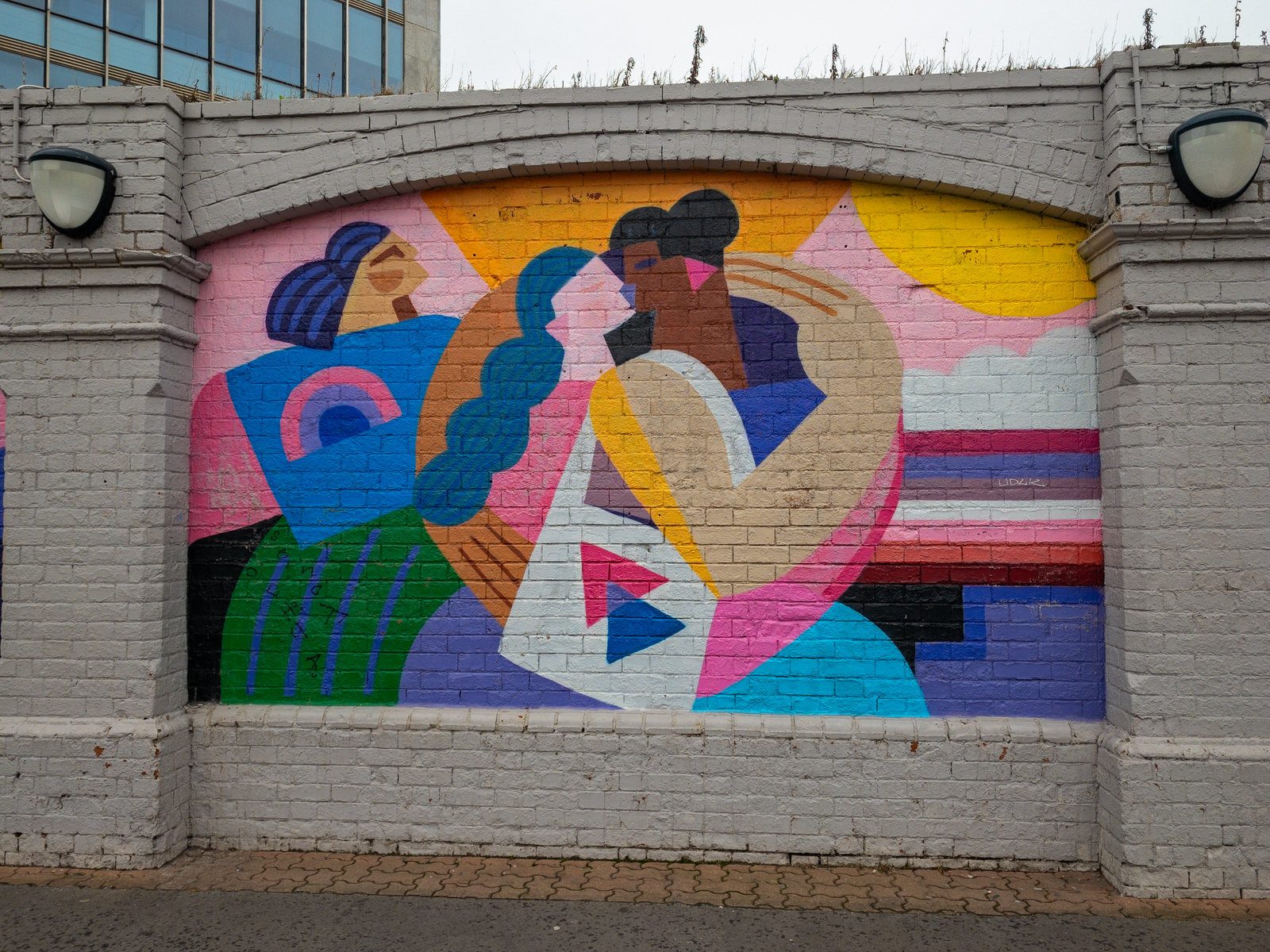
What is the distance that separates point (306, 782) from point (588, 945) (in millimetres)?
1871

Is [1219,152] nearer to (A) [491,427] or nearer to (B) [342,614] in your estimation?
(A) [491,427]

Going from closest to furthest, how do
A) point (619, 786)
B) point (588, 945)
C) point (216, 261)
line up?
point (588, 945)
point (619, 786)
point (216, 261)

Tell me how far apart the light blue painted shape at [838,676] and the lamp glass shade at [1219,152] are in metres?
2.63

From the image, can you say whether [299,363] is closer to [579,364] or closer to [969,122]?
[579,364]

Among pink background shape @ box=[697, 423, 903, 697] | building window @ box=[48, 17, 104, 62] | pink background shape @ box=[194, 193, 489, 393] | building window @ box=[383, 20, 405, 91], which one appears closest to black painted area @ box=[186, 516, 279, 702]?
pink background shape @ box=[194, 193, 489, 393]

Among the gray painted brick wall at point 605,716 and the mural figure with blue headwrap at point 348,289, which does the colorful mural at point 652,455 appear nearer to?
the mural figure with blue headwrap at point 348,289

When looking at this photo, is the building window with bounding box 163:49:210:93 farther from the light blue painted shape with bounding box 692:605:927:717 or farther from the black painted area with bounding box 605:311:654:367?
the light blue painted shape with bounding box 692:605:927:717

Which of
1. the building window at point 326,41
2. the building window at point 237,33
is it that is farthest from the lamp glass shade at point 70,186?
the building window at point 326,41

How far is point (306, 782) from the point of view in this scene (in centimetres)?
484

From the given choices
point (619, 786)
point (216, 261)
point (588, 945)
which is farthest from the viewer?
point (216, 261)

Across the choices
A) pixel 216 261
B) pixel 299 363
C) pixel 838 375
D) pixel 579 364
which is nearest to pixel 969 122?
pixel 838 375

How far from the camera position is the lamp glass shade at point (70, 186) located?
15.3 ft

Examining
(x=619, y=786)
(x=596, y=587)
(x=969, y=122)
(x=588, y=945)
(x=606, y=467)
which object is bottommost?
(x=588, y=945)

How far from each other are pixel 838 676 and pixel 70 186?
4.68 meters
